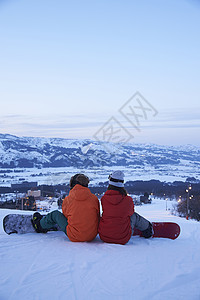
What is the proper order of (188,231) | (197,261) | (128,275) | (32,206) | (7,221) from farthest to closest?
(32,206), (188,231), (7,221), (197,261), (128,275)

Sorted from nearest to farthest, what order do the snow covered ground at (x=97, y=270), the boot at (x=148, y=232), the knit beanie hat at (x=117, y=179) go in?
the snow covered ground at (x=97, y=270) → the knit beanie hat at (x=117, y=179) → the boot at (x=148, y=232)

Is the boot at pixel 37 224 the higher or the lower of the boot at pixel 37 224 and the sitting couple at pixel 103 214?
the lower

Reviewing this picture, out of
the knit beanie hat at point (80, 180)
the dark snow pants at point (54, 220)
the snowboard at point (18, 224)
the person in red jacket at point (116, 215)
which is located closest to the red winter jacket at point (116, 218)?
the person in red jacket at point (116, 215)

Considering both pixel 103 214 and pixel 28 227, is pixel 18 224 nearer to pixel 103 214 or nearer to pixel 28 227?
pixel 28 227

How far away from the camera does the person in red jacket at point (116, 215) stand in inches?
107

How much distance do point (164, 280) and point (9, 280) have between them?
113 centimetres

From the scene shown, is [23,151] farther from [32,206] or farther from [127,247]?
[127,247]

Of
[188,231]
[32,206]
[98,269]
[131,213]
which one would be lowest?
[32,206]

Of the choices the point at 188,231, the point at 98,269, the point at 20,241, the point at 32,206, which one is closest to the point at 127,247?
the point at 98,269

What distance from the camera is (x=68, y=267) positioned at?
2027mm

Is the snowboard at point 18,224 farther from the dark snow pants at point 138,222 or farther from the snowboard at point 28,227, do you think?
the dark snow pants at point 138,222

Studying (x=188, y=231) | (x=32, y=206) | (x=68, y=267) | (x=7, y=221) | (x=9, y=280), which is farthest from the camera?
(x=32, y=206)

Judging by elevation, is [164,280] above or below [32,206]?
above

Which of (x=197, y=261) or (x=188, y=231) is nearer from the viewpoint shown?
(x=197, y=261)
